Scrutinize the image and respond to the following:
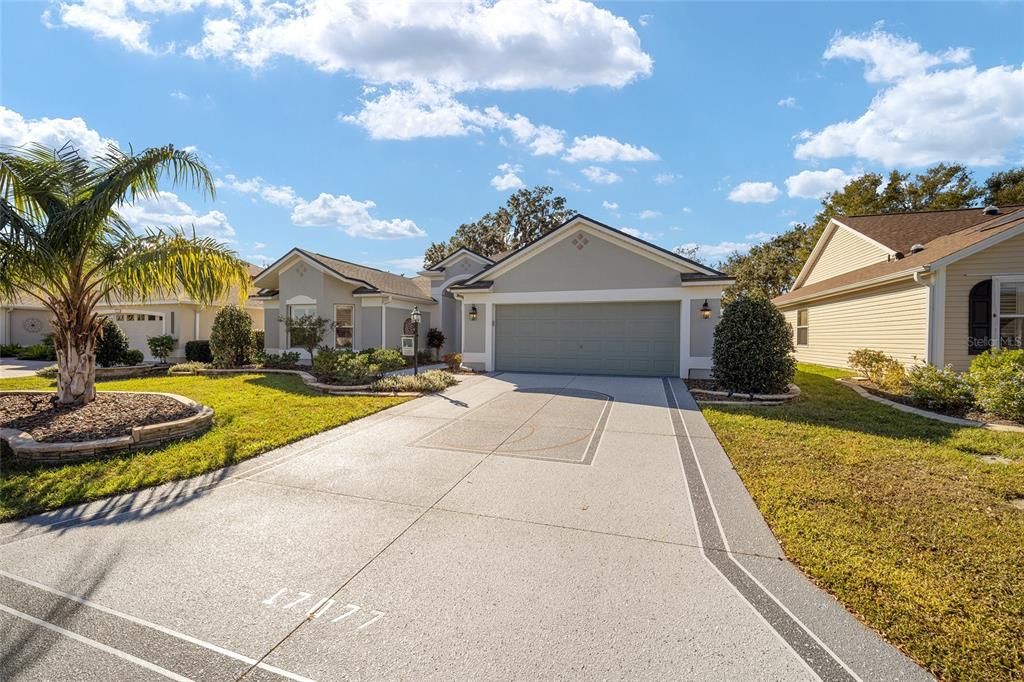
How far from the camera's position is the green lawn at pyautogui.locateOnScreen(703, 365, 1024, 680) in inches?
94.0

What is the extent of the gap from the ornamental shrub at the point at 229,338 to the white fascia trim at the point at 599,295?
26.8ft

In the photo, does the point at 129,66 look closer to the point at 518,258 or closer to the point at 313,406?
the point at 313,406

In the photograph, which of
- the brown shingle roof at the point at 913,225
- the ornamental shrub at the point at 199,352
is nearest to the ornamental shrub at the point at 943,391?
the brown shingle roof at the point at 913,225

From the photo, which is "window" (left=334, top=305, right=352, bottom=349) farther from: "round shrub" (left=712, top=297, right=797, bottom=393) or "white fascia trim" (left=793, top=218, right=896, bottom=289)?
"white fascia trim" (left=793, top=218, right=896, bottom=289)

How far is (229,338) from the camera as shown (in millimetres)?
14992

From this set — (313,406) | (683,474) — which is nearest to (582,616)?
(683,474)

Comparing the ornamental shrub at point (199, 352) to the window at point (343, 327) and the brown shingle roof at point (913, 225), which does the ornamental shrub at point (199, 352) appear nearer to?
the window at point (343, 327)

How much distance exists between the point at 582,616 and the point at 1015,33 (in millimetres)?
15800

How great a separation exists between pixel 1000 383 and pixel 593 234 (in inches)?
362

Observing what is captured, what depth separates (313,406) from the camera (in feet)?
28.1

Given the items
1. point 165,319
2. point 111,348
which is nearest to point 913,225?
point 111,348

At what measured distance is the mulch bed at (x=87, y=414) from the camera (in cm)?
573

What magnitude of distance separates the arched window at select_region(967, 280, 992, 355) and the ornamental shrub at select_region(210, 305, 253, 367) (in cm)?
2126

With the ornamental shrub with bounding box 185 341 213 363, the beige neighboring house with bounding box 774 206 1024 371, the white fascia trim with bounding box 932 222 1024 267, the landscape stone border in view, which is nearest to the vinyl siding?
the beige neighboring house with bounding box 774 206 1024 371
